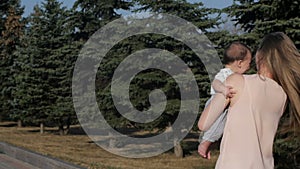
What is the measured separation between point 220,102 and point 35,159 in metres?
7.21

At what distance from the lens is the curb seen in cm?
758

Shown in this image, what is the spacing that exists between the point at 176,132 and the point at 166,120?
1036mm

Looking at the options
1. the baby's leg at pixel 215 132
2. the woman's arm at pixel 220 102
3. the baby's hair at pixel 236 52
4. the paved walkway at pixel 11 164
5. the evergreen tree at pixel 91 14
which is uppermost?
the evergreen tree at pixel 91 14

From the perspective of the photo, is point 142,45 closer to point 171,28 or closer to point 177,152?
point 171,28

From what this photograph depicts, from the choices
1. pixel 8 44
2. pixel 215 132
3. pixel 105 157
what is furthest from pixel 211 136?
pixel 8 44

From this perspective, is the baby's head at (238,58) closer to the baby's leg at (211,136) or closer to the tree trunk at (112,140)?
the baby's leg at (211,136)

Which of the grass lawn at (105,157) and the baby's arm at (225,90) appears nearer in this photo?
the baby's arm at (225,90)

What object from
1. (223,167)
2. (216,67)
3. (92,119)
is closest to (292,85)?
(223,167)

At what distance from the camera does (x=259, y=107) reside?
8.77 feet

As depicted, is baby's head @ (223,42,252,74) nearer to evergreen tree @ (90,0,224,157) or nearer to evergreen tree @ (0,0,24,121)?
evergreen tree @ (90,0,224,157)

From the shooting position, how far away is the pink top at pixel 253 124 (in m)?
2.67

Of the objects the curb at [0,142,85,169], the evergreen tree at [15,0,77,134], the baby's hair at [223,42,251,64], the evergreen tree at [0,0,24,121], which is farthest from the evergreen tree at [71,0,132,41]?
the baby's hair at [223,42,251,64]

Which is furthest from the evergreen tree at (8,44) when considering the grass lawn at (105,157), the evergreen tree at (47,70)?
the grass lawn at (105,157)

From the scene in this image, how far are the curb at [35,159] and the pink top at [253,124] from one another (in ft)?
14.9
